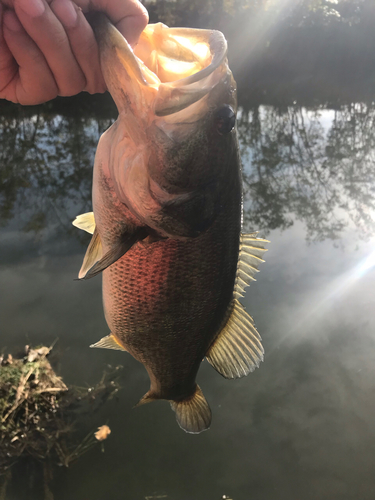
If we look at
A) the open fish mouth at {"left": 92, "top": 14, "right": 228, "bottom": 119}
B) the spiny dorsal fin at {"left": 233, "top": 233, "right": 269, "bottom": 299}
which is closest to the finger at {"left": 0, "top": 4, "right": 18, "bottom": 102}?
the open fish mouth at {"left": 92, "top": 14, "right": 228, "bottom": 119}

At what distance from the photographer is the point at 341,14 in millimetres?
22438

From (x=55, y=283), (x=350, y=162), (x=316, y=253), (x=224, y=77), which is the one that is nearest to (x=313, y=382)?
(x=316, y=253)

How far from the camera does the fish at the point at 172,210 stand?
1.04 meters

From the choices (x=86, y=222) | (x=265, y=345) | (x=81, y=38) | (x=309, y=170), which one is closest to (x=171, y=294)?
(x=86, y=222)

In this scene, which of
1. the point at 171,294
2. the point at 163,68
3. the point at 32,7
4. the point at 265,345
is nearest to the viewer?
the point at 32,7

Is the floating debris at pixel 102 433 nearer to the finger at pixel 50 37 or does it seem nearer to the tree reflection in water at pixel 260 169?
the tree reflection in water at pixel 260 169

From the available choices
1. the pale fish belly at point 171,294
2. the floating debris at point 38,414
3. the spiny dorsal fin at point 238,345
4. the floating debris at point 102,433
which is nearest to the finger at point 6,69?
the pale fish belly at point 171,294

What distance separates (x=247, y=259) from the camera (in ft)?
5.29

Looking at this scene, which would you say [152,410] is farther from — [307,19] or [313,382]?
[307,19]

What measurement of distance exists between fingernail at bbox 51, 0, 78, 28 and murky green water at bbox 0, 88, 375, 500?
162 inches

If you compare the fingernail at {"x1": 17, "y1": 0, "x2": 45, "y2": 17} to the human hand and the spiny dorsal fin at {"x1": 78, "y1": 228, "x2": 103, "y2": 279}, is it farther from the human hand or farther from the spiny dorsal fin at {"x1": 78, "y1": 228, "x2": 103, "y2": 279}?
the spiny dorsal fin at {"x1": 78, "y1": 228, "x2": 103, "y2": 279}

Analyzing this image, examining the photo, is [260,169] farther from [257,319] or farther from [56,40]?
[56,40]

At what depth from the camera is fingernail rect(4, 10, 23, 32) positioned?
99 cm

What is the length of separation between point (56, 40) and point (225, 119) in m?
0.59
